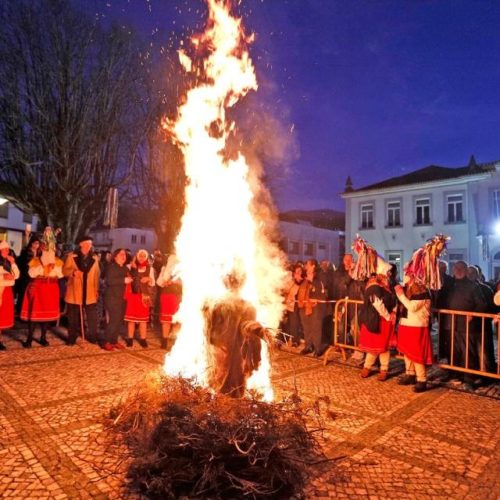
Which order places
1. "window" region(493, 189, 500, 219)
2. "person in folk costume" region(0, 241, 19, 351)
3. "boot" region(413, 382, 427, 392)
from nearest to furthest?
"boot" region(413, 382, 427, 392), "person in folk costume" region(0, 241, 19, 351), "window" region(493, 189, 500, 219)

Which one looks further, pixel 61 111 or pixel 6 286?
pixel 61 111

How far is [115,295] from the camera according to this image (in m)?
8.20

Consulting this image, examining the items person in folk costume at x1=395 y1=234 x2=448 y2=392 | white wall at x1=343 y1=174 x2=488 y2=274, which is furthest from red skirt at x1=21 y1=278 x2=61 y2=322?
white wall at x1=343 y1=174 x2=488 y2=274

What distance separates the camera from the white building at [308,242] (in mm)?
42312

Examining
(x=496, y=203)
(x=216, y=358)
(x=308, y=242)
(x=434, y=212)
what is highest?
(x=496, y=203)

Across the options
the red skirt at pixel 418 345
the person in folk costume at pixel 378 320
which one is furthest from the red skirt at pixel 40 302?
the red skirt at pixel 418 345

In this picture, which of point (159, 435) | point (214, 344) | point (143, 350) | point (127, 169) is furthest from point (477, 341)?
point (127, 169)

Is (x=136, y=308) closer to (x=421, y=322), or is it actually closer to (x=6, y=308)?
(x=6, y=308)

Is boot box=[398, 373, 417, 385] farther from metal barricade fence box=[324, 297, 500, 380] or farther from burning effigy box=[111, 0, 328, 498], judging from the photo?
burning effigy box=[111, 0, 328, 498]

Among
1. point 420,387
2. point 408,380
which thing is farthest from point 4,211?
point 420,387

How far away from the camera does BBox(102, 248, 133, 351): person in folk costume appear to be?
8.14 meters

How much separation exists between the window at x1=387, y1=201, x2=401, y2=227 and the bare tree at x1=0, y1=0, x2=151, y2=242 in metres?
20.9

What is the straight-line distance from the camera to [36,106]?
44.0 feet

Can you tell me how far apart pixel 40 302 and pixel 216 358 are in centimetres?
572
